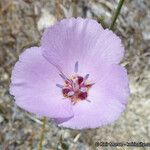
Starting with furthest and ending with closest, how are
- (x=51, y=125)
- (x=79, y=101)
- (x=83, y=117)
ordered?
(x=51, y=125) < (x=79, y=101) < (x=83, y=117)

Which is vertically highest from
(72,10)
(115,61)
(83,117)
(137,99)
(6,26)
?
(6,26)

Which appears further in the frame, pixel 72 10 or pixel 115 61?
pixel 72 10

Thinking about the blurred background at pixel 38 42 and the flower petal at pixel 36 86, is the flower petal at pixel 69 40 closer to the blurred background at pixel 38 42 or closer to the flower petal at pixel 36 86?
the flower petal at pixel 36 86

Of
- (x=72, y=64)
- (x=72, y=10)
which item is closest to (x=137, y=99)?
(x=72, y=10)

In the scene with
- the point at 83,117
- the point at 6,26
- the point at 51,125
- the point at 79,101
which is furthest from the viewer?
the point at 6,26

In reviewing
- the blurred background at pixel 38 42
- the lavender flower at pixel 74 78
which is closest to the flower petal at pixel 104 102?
the lavender flower at pixel 74 78

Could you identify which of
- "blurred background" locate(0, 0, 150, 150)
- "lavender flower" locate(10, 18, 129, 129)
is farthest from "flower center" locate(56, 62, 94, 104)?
"blurred background" locate(0, 0, 150, 150)

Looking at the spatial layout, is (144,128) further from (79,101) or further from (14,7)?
(14,7)
